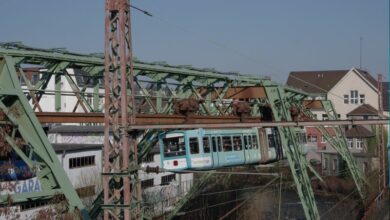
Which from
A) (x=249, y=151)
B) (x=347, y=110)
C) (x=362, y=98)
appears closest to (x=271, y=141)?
(x=249, y=151)

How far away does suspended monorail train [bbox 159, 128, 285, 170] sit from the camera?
22344 millimetres

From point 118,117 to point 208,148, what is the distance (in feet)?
33.7

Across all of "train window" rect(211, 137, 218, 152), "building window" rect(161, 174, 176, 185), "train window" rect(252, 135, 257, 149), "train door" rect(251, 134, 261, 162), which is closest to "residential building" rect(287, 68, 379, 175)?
"building window" rect(161, 174, 176, 185)

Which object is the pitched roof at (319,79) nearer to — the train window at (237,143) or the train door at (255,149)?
the train door at (255,149)

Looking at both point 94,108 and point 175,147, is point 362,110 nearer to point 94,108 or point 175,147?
point 175,147

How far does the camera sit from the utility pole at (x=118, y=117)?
12.8 metres

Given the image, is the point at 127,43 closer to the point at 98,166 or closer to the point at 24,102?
the point at 24,102

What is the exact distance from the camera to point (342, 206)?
4012 centimetres

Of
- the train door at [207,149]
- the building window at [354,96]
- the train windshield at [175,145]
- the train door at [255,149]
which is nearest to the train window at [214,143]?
the train door at [207,149]

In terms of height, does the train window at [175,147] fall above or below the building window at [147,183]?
above

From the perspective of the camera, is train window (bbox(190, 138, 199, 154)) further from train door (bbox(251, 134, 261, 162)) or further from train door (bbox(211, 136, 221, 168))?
train door (bbox(251, 134, 261, 162))

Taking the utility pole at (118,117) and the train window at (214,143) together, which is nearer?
the utility pole at (118,117)

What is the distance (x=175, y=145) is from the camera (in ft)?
73.8

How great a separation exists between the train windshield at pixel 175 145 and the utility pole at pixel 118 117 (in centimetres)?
878
